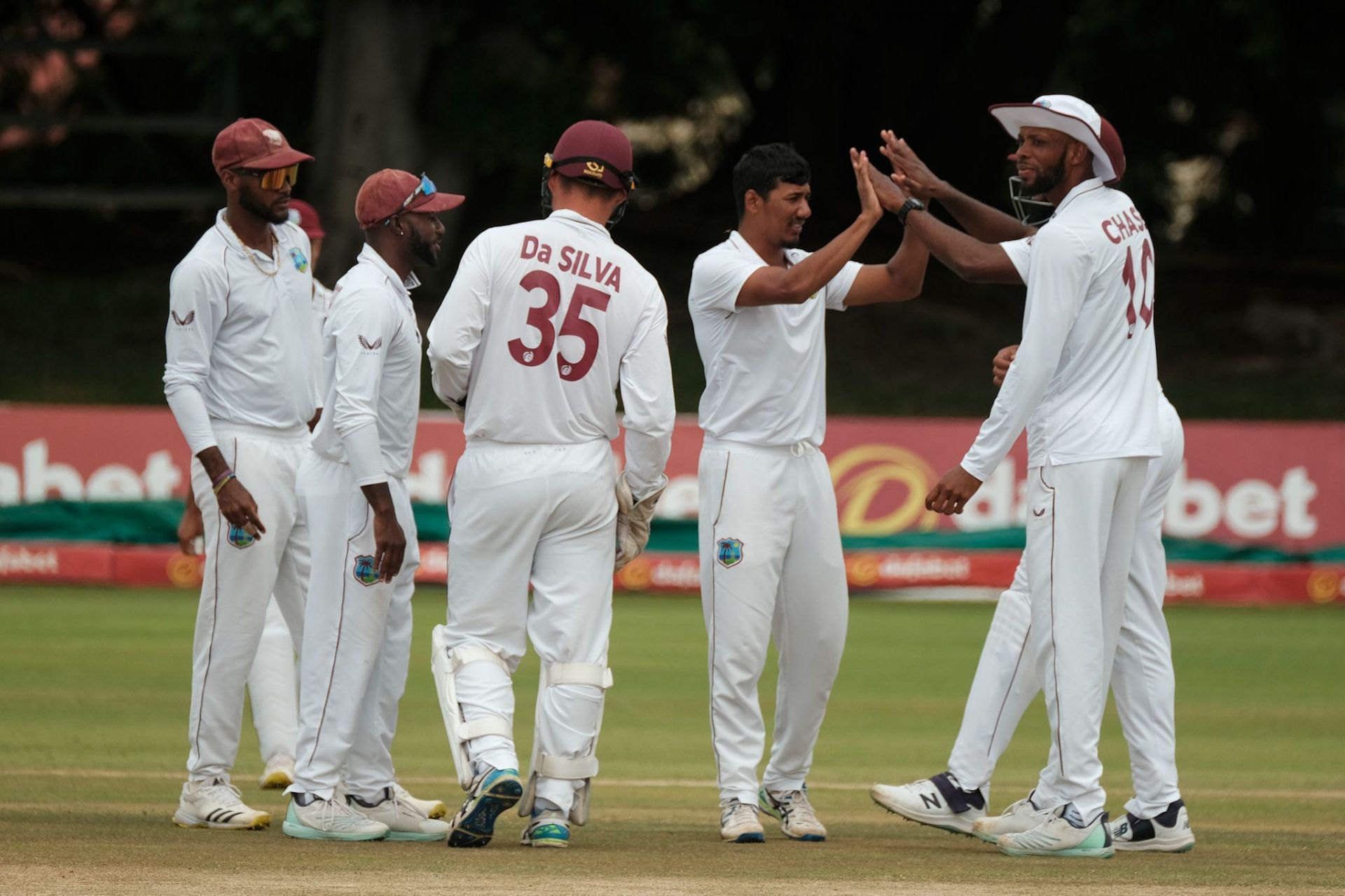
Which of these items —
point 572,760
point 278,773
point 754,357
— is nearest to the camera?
point 572,760

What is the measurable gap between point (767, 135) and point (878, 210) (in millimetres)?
20940

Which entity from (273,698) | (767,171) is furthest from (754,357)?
(273,698)

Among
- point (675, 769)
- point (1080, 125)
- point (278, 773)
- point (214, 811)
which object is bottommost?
point (675, 769)

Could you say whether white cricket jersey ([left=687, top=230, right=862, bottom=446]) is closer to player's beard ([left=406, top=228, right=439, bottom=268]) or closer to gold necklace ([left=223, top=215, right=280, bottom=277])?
player's beard ([left=406, top=228, right=439, bottom=268])

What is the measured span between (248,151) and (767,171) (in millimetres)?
1825

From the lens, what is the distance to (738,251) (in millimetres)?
6523

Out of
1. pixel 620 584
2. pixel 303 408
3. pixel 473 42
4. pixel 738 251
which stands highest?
pixel 473 42

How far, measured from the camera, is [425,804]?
6594 millimetres

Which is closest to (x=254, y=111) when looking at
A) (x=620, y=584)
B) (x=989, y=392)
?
(x=989, y=392)

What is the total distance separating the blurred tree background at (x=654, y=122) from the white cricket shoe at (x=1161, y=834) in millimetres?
16259

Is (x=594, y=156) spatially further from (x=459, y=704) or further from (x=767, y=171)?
(x=459, y=704)

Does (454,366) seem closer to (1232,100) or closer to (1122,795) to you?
(1122,795)

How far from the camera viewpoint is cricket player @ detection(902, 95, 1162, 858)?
589 centimetres

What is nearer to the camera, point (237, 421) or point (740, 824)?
point (740, 824)
